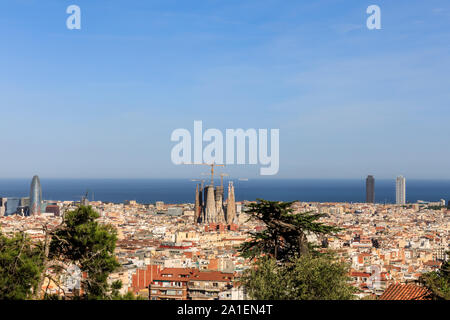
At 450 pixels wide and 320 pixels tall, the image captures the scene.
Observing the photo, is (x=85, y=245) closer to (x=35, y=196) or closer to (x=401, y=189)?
(x=35, y=196)

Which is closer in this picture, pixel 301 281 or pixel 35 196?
pixel 301 281

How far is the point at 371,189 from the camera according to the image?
10781 cm

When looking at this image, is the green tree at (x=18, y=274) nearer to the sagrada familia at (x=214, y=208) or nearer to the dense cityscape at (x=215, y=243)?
the dense cityscape at (x=215, y=243)

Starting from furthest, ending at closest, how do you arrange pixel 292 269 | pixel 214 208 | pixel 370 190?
1. pixel 370 190
2. pixel 214 208
3. pixel 292 269

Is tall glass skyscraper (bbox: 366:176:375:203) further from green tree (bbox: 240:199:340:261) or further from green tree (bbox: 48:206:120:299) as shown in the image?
green tree (bbox: 48:206:120:299)

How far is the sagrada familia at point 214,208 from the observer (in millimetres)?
51072

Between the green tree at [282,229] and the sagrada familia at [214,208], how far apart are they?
41.6 metres

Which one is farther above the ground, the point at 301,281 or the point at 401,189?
the point at 301,281

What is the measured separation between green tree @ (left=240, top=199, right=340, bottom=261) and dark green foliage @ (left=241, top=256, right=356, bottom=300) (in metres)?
0.60

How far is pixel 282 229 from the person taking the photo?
843 cm

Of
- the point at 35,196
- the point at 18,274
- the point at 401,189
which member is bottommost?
the point at 401,189

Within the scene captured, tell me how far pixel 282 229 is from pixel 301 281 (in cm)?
114

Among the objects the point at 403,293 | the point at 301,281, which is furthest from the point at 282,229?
A: the point at 403,293
